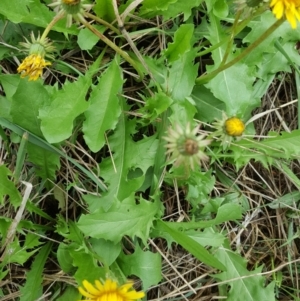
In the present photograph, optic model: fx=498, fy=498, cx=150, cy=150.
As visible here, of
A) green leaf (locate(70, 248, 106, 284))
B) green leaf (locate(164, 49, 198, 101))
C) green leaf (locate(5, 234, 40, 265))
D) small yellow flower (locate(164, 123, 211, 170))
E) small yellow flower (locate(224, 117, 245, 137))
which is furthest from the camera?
green leaf (locate(164, 49, 198, 101))

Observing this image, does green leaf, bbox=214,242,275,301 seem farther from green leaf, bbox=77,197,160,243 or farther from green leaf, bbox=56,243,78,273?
green leaf, bbox=56,243,78,273

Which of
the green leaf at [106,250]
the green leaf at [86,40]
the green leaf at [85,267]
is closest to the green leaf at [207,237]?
the green leaf at [106,250]

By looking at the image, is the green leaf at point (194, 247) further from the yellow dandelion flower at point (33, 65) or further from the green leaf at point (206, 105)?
the yellow dandelion flower at point (33, 65)

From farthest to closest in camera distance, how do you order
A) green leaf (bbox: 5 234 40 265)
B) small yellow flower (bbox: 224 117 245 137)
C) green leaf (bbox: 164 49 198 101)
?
1. green leaf (bbox: 164 49 198 101)
2. green leaf (bbox: 5 234 40 265)
3. small yellow flower (bbox: 224 117 245 137)

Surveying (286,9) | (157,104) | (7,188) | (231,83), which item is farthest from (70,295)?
(286,9)

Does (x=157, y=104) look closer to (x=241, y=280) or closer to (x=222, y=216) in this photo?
(x=222, y=216)

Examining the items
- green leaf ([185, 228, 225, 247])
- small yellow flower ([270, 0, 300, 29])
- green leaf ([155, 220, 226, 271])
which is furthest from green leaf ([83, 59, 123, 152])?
small yellow flower ([270, 0, 300, 29])
